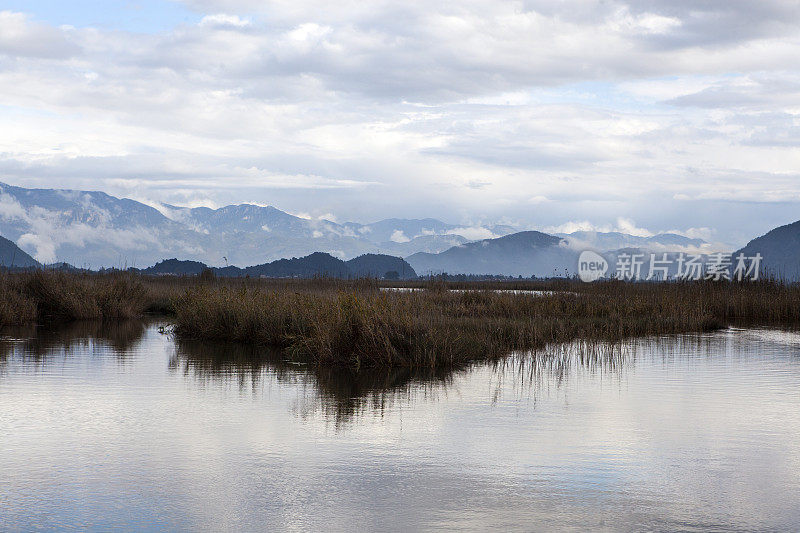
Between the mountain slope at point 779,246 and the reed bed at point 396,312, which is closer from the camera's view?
the reed bed at point 396,312

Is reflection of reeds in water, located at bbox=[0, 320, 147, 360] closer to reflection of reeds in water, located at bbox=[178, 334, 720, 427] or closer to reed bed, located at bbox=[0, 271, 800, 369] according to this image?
reed bed, located at bbox=[0, 271, 800, 369]

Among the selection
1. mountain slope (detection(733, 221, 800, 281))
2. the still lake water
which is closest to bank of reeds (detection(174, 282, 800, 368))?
the still lake water

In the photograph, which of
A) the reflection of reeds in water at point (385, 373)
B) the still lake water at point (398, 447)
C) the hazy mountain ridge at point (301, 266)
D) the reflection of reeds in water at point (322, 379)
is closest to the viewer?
the still lake water at point (398, 447)

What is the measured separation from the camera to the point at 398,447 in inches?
328

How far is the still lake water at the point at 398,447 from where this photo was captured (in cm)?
616

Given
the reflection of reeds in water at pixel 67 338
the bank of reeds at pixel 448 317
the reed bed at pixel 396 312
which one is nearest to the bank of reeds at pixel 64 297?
the reed bed at pixel 396 312

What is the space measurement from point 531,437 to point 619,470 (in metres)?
1.51

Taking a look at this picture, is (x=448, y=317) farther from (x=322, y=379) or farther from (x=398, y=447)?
(x=398, y=447)

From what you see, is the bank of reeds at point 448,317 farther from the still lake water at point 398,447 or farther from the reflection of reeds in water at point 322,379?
the still lake water at point 398,447

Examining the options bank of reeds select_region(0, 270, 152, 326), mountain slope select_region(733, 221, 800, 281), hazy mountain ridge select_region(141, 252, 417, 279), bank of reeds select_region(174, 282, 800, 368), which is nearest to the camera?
bank of reeds select_region(174, 282, 800, 368)

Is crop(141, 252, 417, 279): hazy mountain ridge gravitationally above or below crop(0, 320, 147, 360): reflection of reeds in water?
above

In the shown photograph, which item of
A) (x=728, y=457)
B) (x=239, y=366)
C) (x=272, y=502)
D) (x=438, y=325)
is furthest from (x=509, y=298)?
(x=272, y=502)

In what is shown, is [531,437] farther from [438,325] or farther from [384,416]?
[438,325]

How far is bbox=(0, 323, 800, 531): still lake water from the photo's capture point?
6160 mm
